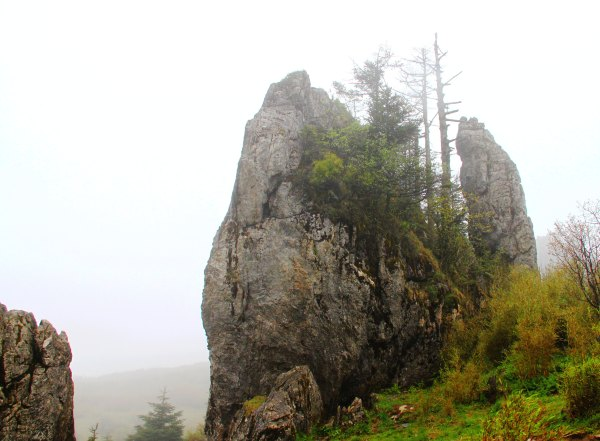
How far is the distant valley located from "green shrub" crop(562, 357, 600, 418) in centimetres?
6588

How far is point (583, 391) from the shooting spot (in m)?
7.97

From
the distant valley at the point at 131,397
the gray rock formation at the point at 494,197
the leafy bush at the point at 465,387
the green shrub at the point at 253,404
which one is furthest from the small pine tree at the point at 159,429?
the gray rock formation at the point at 494,197

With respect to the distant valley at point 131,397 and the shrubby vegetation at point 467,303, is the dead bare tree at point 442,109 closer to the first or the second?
the shrubby vegetation at point 467,303

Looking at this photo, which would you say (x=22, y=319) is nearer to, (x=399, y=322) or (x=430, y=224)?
(x=399, y=322)

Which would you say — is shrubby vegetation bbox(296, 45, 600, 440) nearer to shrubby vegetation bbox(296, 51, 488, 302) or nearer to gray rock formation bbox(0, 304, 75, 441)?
shrubby vegetation bbox(296, 51, 488, 302)

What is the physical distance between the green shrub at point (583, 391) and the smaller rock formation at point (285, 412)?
8314 millimetres

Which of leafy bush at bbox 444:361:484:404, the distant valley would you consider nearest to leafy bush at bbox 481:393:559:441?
leafy bush at bbox 444:361:484:404

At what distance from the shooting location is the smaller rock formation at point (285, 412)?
12.8m

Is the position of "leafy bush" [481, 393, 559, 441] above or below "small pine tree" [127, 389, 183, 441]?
above

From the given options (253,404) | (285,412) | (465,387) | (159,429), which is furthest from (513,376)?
(159,429)

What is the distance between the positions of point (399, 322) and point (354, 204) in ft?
19.0

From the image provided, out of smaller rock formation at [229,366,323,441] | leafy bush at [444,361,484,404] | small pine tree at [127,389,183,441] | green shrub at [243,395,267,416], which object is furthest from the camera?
small pine tree at [127,389,183,441]

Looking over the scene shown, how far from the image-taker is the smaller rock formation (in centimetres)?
1284

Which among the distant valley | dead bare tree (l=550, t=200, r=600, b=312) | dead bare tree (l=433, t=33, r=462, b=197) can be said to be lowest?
the distant valley
